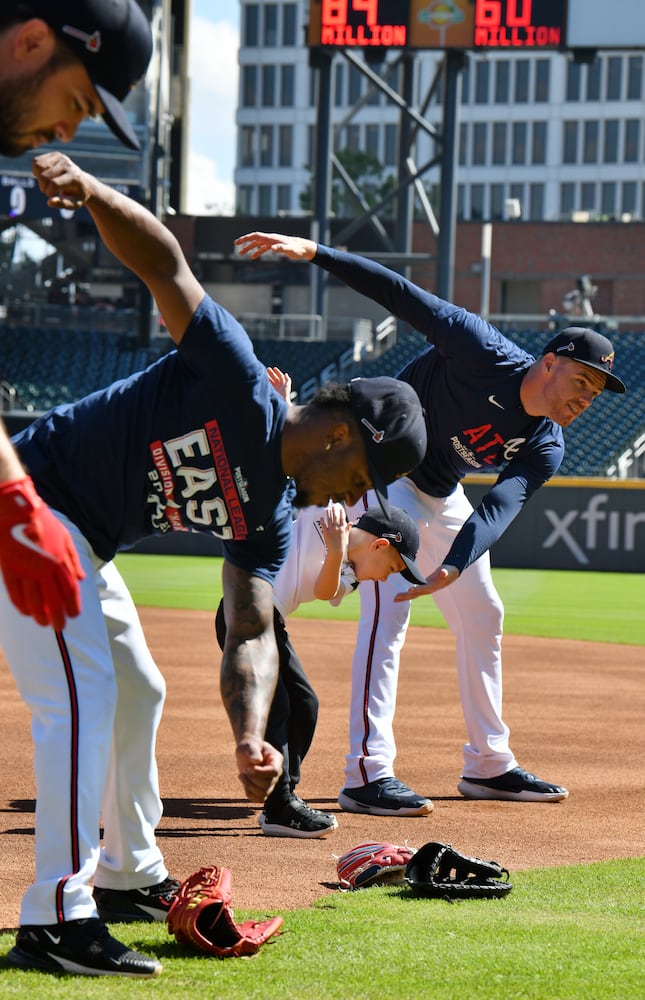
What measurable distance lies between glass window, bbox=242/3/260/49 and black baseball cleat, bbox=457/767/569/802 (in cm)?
8128

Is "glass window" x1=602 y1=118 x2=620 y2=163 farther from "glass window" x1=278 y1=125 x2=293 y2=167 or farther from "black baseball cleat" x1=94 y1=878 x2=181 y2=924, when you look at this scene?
"black baseball cleat" x1=94 y1=878 x2=181 y2=924

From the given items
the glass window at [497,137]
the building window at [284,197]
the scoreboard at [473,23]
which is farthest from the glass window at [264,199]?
the scoreboard at [473,23]

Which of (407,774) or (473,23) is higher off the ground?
(473,23)

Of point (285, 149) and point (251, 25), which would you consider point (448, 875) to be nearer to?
point (285, 149)

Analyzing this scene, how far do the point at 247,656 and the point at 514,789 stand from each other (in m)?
2.61

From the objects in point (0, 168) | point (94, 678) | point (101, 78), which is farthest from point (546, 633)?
point (0, 168)

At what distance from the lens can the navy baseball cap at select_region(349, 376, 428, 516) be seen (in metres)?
3.55

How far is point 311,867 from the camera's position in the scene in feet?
15.8

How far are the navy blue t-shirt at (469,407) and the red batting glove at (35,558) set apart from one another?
9.25 feet

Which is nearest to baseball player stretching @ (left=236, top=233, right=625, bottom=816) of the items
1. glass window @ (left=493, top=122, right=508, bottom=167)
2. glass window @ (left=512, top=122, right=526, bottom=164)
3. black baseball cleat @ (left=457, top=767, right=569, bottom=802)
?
black baseball cleat @ (left=457, top=767, right=569, bottom=802)

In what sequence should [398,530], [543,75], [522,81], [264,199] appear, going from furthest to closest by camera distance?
[264,199] → [522,81] → [543,75] → [398,530]

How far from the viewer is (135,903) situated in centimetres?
410

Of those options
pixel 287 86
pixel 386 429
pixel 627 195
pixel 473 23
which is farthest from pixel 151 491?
pixel 287 86

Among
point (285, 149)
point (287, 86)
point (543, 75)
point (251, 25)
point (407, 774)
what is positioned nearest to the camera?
point (407, 774)
